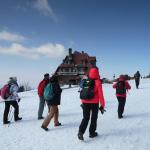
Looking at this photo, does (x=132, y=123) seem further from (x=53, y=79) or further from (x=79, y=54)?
(x=79, y=54)

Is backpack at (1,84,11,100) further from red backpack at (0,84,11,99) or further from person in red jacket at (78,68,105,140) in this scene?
person in red jacket at (78,68,105,140)

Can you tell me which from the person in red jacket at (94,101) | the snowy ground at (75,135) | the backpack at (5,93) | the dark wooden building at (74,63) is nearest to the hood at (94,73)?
the person in red jacket at (94,101)

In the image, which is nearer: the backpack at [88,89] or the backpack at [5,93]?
the backpack at [88,89]

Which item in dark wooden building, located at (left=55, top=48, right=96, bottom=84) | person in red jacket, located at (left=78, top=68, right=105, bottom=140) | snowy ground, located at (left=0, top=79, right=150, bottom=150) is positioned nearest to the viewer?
snowy ground, located at (left=0, top=79, right=150, bottom=150)

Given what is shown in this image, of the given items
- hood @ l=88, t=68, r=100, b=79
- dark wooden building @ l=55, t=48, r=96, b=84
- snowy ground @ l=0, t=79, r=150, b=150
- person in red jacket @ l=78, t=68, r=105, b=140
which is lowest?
snowy ground @ l=0, t=79, r=150, b=150

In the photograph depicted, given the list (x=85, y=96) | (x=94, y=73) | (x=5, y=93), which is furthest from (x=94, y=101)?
(x=5, y=93)

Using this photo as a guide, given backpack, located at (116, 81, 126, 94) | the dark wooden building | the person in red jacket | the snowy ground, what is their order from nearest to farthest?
the snowy ground
the person in red jacket
backpack, located at (116, 81, 126, 94)
the dark wooden building

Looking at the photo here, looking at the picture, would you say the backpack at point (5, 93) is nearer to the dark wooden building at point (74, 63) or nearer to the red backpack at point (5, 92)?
the red backpack at point (5, 92)

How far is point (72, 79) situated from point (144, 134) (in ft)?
115

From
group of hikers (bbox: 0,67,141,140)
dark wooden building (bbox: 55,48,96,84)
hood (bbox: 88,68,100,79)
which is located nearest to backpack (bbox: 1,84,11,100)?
group of hikers (bbox: 0,67,141,140)

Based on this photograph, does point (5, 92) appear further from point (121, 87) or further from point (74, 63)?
point (74, 63)

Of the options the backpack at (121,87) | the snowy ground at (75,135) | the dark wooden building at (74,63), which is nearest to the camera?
the snowy ground at (75,135)

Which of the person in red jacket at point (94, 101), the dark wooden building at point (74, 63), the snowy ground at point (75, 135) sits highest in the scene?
the dark wooden building at point (74, 63)

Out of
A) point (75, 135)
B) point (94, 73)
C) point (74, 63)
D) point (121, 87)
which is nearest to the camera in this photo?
point (94, 73)
